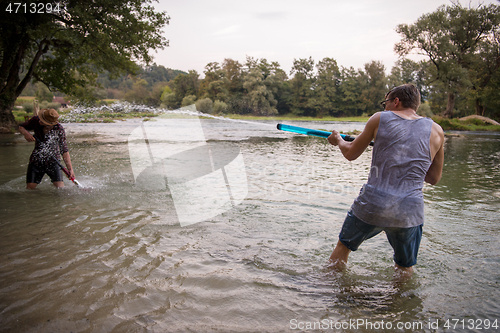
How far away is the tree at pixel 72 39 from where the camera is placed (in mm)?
17891

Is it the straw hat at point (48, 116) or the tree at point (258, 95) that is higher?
the tree at point (258, 95)

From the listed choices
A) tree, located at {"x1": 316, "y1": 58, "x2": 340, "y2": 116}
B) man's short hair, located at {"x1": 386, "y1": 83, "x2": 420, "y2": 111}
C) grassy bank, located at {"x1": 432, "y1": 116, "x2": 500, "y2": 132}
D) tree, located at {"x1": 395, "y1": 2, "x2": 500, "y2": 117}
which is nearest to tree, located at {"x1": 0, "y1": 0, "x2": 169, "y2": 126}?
man's short hair, located at {"x1": 386, "y1": 83, "x2": 420, "y2": 111}

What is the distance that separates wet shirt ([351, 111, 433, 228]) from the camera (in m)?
3.10

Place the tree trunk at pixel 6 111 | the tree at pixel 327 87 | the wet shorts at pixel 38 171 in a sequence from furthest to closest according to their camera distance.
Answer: the tree at pixel 327 87, the tree trunk at pixel 6 111, the wet shorts at pixel 38 171

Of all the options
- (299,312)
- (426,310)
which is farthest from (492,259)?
(299,312)

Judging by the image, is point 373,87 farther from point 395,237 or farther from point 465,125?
point 395,237

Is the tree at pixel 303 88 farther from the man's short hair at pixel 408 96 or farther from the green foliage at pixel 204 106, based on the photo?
the man's short hair at pixel 408 96

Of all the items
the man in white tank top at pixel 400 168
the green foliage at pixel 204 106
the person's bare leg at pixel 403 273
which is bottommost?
the person's bare leg at pixel 403 273

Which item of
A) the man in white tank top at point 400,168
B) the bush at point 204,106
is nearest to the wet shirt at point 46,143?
the man in white tank top at point 400,168

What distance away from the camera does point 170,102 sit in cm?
10256

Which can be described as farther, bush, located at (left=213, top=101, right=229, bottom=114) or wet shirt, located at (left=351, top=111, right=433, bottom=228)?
bush, located at (left=213, top=101, right=229, bottom=114)

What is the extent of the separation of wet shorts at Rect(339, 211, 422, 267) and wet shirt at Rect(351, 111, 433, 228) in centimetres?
12

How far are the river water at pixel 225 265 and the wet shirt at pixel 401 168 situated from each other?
1.05m

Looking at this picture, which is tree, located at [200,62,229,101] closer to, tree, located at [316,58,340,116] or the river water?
tree, located at [316,58,340,116]
